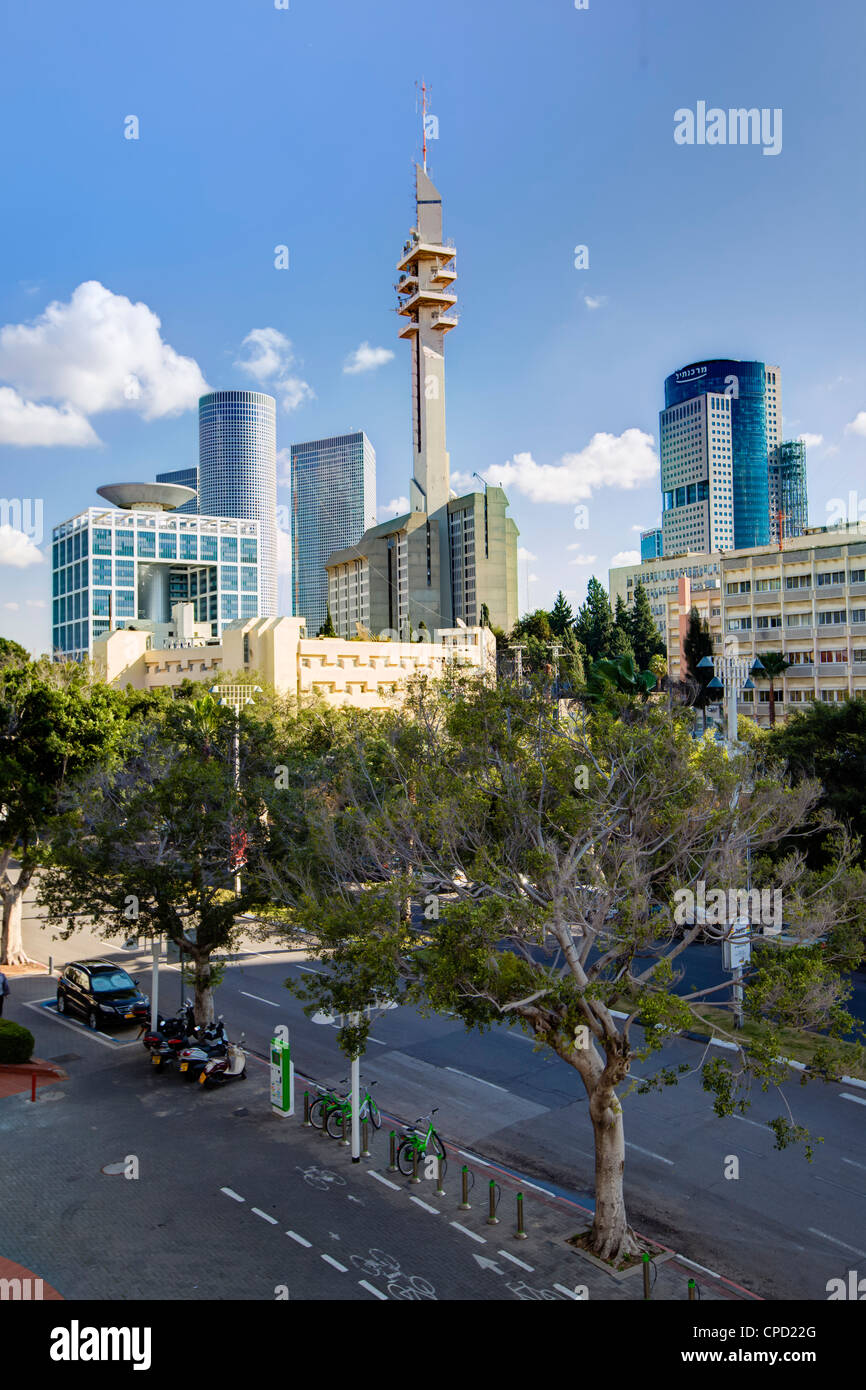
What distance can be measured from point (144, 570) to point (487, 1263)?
498 ft

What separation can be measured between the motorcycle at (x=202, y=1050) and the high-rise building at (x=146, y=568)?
127m

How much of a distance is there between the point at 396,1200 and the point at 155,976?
923 centimetres

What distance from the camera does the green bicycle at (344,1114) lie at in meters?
16.6

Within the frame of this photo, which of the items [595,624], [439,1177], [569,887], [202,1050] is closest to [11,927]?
[202,1050]

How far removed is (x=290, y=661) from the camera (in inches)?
1772

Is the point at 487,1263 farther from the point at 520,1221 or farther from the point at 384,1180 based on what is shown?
the point at 384,1180

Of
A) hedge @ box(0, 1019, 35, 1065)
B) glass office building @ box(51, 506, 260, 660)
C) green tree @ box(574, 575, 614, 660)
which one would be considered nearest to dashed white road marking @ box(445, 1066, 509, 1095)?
hedge @ box(0, 1019, 35, 1065)

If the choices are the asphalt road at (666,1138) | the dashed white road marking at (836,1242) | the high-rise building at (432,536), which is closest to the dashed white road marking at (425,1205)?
the asphalt road at (666,1138)

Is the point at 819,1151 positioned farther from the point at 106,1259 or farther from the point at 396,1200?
the point at 106,1259

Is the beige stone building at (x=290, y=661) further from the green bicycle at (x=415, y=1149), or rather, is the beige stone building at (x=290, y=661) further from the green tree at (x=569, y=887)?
the green bicycle at (x=415, y=1149)

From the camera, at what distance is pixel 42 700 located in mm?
26234

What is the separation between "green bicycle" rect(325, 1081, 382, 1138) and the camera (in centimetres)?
1656

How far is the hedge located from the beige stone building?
930 inches

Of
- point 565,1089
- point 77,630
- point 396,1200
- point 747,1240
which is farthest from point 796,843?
point 77,630
